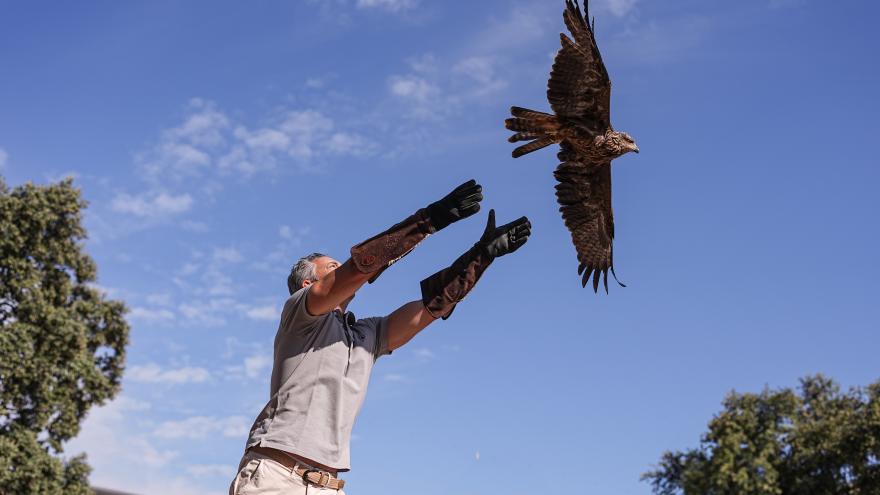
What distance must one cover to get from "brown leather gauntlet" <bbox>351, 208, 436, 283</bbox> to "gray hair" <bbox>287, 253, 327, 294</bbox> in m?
0.57

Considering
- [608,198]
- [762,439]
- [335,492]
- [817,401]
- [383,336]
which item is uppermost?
[817,401]

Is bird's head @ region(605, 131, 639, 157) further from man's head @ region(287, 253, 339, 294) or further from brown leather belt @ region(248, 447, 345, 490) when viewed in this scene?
brown leather belt @ region(248, 447, 345, 490)

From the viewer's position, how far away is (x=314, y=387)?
365 centimetres

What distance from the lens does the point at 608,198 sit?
7598mm

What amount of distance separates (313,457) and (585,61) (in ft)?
14.1

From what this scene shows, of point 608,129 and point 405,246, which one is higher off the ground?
point 608,129

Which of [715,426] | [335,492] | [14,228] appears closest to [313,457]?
[335,492]

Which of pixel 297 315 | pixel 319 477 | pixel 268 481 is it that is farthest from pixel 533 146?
pixel 268 481

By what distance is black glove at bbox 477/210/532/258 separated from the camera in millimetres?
3994

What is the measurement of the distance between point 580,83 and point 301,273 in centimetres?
344

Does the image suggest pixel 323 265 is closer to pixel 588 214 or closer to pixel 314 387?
pixel 314 387

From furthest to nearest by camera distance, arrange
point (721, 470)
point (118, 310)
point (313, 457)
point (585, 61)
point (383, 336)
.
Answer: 1. point (721, 470)
2. point (118, 310)
3. point (585, 61)
4. point (383, 336)
5. point (313, 457)

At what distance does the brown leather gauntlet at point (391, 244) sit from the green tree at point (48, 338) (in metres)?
17.3

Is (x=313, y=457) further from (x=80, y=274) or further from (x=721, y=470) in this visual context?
(x=721, y=470)
